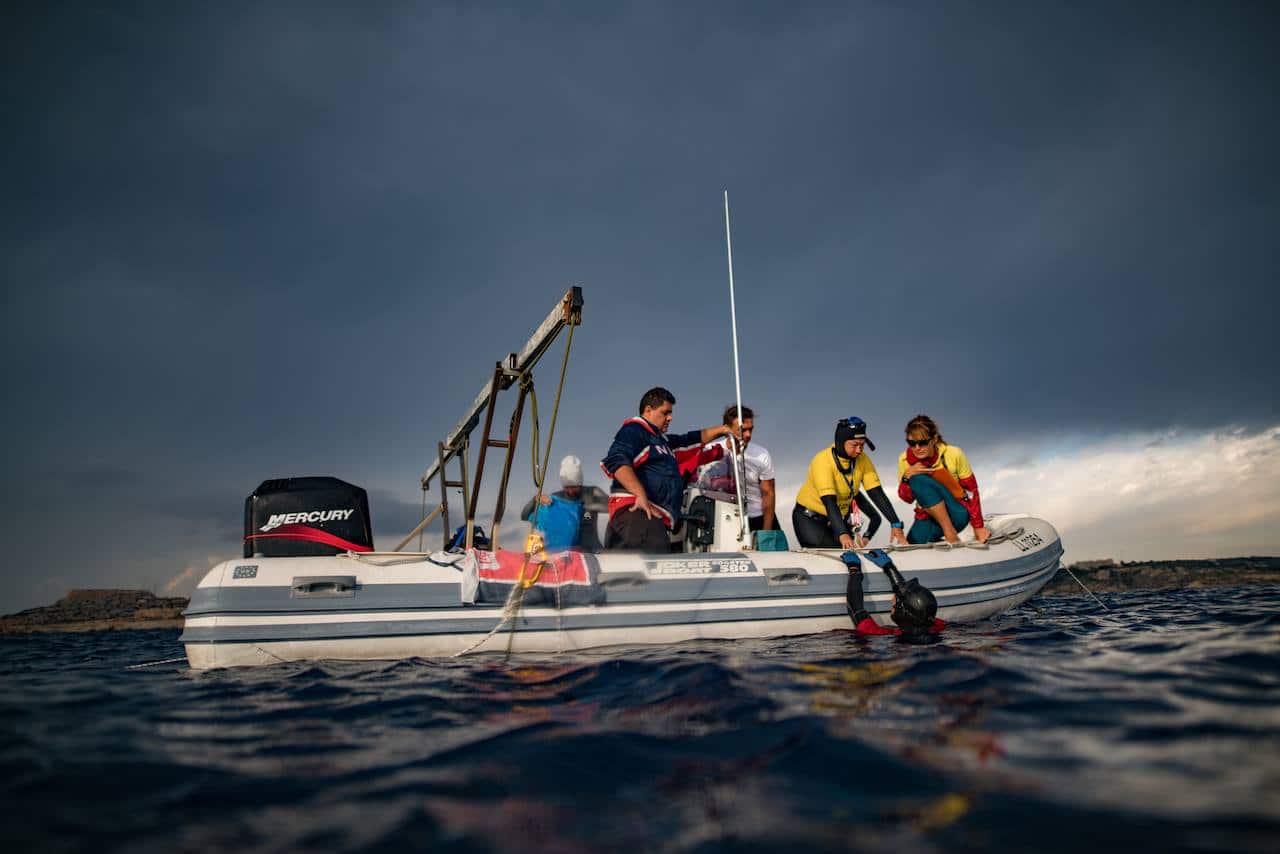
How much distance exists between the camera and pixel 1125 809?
184cm

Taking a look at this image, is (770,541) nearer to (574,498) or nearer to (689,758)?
(574,498)

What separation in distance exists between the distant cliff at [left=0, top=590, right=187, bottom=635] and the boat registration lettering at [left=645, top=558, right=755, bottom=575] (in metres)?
31.0

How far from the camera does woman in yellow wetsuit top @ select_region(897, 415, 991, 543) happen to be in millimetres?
7883

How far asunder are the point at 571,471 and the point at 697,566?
158 cm

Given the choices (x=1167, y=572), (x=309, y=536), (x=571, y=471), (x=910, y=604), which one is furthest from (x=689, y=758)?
(x=1167, y=572)

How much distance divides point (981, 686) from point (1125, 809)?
1714 millimetres

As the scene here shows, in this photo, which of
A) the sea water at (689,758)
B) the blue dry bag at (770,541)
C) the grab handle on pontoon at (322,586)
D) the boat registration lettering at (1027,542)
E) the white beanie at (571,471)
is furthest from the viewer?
the boat registration lettering at (1027,542)

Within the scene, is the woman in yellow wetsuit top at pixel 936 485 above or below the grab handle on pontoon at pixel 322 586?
above

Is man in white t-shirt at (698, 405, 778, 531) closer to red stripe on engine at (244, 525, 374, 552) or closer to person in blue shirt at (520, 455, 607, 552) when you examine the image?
person in blue shirt at (520, 455, 607, 552)

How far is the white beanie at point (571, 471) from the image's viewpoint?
249 inches

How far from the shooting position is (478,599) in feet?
18.9

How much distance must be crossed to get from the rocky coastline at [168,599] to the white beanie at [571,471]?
29276 millimetres

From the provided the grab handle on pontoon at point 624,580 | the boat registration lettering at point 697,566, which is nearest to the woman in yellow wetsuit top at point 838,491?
the boat registration lettering at point 697,566

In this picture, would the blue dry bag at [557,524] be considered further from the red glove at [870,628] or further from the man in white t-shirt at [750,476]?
the red glove at [870,628]
